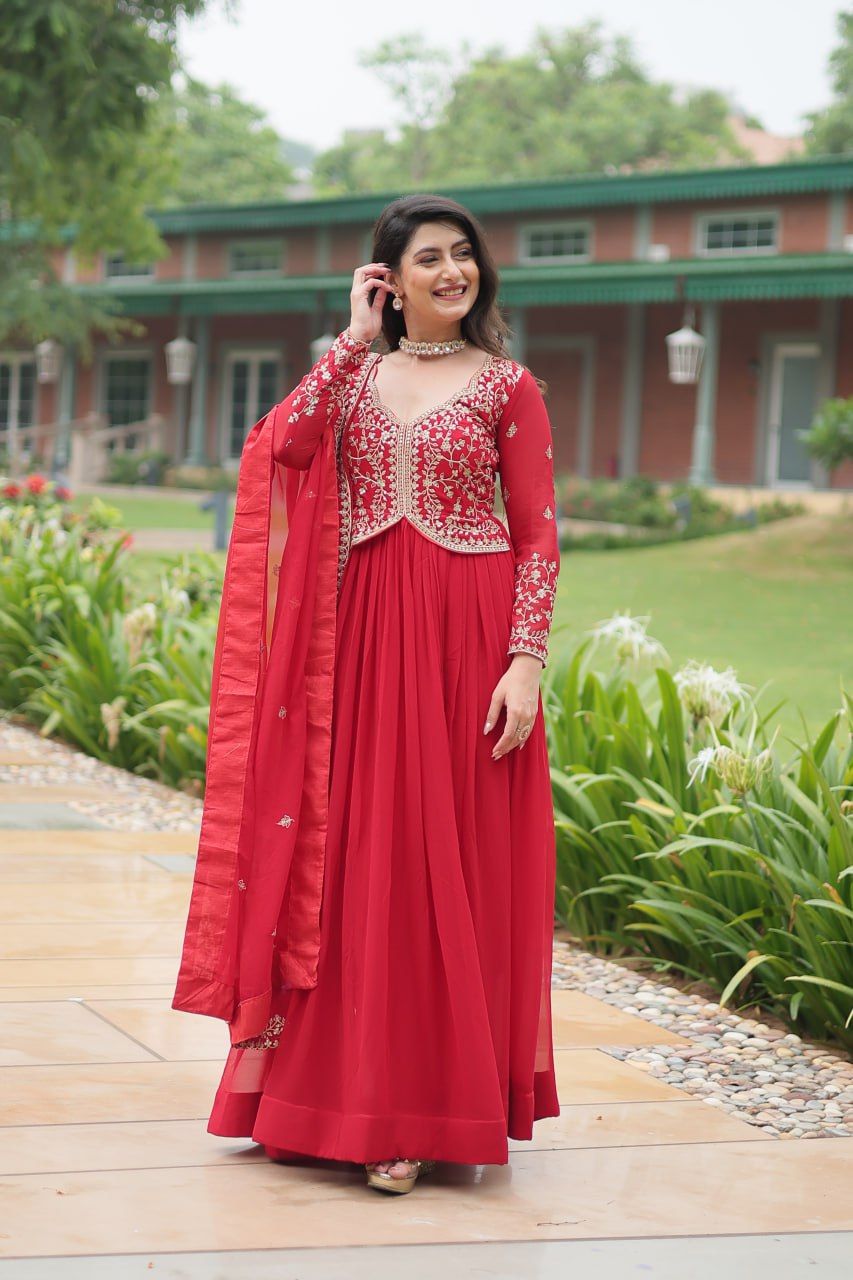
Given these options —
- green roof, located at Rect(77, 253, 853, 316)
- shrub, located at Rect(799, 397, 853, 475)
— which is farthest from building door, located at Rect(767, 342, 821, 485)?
shrub, located at Rect(799, 397, 853, 475)

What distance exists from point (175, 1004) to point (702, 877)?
1.92 m

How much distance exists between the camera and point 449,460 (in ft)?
9.87

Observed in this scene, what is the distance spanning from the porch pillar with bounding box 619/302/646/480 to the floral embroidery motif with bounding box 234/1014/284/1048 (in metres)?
22.7

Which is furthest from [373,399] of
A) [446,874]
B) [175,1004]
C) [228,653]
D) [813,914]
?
[813,914]

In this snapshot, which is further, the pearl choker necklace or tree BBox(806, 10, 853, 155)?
tree BBox(806, 10, 853, 155)

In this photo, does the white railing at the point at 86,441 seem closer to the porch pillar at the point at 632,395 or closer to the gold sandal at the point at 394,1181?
the porch pillar at the point at 632,395

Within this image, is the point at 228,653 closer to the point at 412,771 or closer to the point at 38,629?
the point at 412,771

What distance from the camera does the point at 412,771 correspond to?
2.92 metres

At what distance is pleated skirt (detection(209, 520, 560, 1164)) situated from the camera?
2854mm

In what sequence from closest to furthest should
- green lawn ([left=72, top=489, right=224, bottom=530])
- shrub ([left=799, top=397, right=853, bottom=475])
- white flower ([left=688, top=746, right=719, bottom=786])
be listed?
1. white flower ([left=688, top=746, right=719, bottom=786])
2. shrub ([left=799, top=397, right=853, bottom=475])
3. green lawn ([left=72, top=489, right=224, bottom=530])

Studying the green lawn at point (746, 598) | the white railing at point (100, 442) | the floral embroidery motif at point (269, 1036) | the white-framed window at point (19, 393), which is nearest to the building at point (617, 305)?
the white railing at point (100, 442)

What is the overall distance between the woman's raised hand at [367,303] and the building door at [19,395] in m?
31.3

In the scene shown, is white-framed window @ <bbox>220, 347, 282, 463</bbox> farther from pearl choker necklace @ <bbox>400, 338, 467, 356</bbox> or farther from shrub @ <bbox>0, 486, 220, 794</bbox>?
pearl choker necklace @ <bbox>400, 338, 467, 356</bbox>

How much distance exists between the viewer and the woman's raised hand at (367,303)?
2953 millimetres
